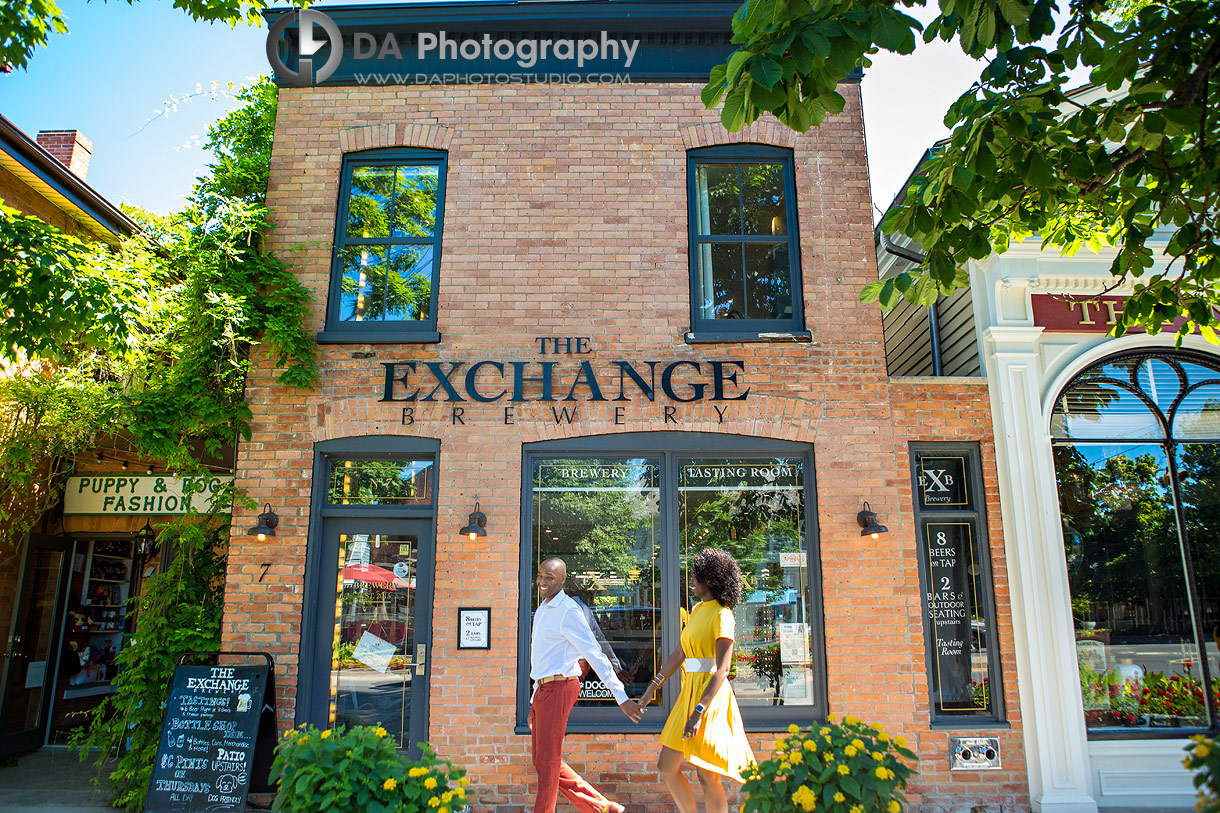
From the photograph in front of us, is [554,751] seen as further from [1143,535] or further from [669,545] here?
[1143,535]

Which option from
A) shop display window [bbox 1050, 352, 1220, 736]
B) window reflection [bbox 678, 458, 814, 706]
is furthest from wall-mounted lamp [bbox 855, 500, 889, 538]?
shop display window [bbox 1050, 352, 1220, 736]

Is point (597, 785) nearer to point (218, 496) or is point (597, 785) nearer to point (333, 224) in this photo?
point (218, 496)

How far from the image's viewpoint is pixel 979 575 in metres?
6.61

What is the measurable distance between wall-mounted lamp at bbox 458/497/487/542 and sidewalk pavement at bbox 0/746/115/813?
359 cm

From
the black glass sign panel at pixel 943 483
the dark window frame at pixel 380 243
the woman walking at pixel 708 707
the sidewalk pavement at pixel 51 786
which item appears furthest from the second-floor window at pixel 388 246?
the black glass sign panel at pixel 943 483

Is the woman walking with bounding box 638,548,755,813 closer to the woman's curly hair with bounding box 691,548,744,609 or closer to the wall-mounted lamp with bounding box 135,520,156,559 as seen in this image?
the woman's curly hair with bounding box 691,548,744,609

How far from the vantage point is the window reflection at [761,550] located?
6.39 metres

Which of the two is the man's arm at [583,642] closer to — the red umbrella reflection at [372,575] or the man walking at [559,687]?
the man walking at [559,687]

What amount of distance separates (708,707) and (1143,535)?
15.3 feet

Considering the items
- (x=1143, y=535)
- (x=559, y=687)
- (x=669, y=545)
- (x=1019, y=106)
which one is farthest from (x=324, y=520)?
(x=1143, y=535)

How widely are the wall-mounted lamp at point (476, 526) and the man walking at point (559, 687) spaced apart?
3.34 feet

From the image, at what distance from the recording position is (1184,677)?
664 cm

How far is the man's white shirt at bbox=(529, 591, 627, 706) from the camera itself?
17.9ft

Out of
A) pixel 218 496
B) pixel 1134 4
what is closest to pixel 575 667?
pixel 218 496
